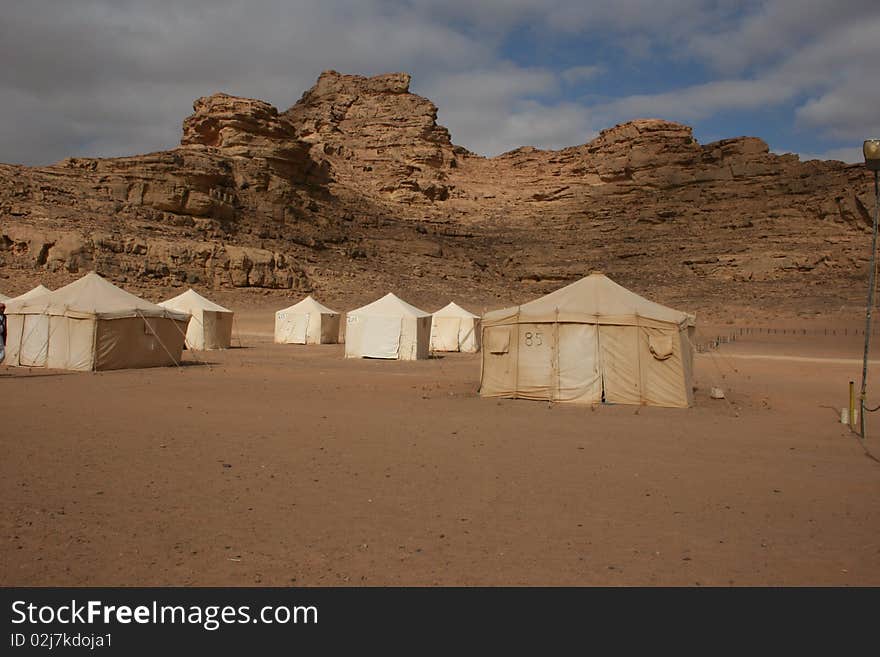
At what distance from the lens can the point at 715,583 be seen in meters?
4.64

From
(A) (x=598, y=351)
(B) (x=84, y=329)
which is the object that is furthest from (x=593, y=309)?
(B) (x=84, y=329)

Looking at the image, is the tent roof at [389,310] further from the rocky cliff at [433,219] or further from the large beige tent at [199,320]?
the rocky cliff at [433,219]

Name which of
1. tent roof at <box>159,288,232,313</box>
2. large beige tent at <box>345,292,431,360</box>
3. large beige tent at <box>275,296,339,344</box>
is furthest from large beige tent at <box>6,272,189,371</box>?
large beige tent at <box>275,296,339,344</box>

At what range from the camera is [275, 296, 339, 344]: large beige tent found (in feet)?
113

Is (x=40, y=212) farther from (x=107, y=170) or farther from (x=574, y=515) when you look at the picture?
(x=574, y=515)

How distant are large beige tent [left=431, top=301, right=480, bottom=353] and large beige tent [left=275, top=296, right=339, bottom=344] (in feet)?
17.6

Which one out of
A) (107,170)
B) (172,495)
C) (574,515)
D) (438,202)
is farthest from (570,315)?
(438,202)

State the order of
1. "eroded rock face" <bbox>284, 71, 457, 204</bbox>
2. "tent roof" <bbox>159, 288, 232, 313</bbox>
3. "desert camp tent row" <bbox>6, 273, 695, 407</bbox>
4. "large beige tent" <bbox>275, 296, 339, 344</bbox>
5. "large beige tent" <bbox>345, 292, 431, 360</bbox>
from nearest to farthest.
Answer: "desert camp tent row" <bbox>6, 273, 695, 407</bbox> < "large beige tent" <bbox>345, 292, 431, 360</bbox> < "tent roof" <bbox>159, 288, 232, 313</bbox> < "large beige tent" <bbox>275, 296, 339, 344</bbox> < "eroded rock face" <bbox>284, 71, 457, 204</bbox>

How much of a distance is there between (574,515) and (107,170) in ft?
198

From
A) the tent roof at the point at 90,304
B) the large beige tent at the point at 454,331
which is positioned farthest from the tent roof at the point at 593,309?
the large beige tent at the point at 454,331

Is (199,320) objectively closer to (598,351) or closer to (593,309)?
(593,309)

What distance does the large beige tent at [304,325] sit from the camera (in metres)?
34.5

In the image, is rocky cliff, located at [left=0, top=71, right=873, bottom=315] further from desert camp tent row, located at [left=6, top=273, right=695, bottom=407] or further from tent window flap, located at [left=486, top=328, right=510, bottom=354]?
tent window flap, located at [left=486, top=328, right=510, bottom=354]

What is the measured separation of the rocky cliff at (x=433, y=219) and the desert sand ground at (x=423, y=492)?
40.1m
